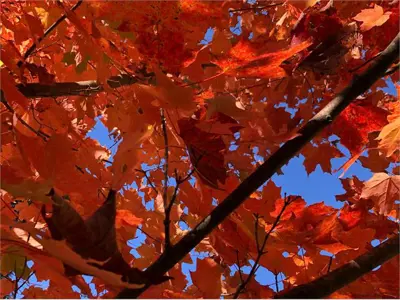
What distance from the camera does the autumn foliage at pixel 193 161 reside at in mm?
769

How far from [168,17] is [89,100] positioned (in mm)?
775

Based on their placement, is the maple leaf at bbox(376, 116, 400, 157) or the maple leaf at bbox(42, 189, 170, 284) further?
the maple leaf at bbox(376, 116, 400, 157)

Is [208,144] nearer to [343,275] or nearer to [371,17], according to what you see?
[343,275]

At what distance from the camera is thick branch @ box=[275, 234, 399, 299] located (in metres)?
0.83

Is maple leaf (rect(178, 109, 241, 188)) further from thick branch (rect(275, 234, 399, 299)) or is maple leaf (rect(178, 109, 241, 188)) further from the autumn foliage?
thick branch (rect(275, 234, 399, 299))

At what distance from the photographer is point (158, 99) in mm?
961

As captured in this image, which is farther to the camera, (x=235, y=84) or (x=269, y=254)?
(x=235, y=84)

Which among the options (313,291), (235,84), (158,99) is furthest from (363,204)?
(158,99)

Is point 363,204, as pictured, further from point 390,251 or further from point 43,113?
point 43,113

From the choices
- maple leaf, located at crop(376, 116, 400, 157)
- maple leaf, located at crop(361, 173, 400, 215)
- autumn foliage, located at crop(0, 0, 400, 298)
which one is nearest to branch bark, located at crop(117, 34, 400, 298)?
autumn foliage, located at crop(0, 0, 400, 298)

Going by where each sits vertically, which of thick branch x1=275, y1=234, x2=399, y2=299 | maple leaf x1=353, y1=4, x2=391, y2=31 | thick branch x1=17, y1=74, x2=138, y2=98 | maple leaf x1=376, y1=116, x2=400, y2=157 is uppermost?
maple leaf x1=353, y1=4, x2=391, y2=31

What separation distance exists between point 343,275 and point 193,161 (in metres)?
0.40

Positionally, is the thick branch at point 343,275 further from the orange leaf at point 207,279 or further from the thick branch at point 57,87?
the thick branch at point 57,87

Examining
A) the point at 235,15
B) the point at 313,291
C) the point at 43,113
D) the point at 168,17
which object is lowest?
the point at 313,291
